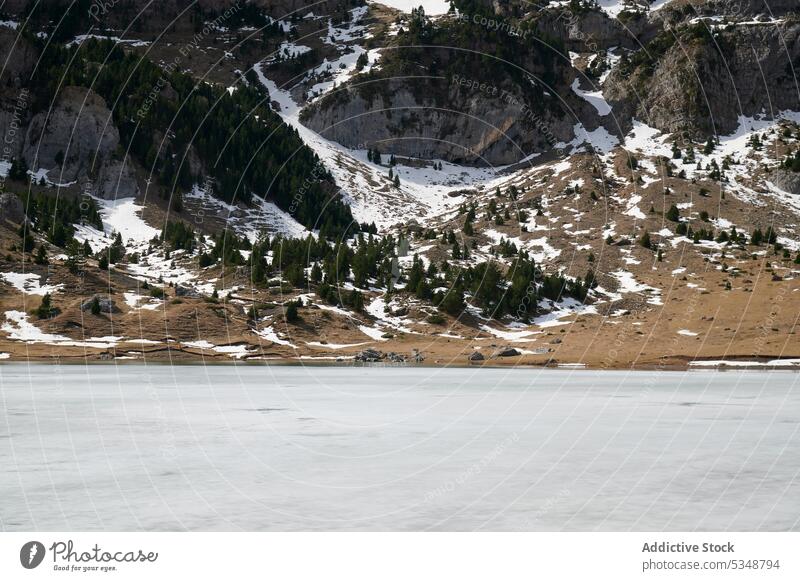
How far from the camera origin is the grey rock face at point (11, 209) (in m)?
115

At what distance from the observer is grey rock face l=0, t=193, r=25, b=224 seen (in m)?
115

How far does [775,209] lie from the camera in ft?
531

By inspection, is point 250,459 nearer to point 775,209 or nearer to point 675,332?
point 675,332

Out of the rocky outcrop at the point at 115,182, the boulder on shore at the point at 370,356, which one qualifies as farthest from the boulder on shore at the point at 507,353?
the rocky outcrop at the point at 115,182

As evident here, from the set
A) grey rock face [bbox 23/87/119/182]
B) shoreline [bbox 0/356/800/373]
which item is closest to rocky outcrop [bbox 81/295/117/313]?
shoreline [bbox 0/356/800/373]

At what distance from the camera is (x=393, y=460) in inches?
971

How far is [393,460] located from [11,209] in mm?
109056

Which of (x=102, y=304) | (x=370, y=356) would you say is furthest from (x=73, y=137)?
(x=370, y=356)

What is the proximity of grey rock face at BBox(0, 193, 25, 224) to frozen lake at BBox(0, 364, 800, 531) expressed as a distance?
7519cm

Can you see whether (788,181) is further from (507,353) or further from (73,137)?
(73,137)

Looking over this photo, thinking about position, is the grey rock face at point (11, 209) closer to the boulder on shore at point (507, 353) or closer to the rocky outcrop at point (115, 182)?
the rocky outcrop at point (115, 182)

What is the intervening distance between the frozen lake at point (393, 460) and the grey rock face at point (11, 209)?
247 ft
